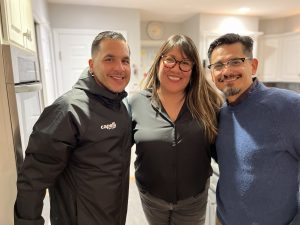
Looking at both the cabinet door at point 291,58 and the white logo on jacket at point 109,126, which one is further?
the cabinet door at point 291,58

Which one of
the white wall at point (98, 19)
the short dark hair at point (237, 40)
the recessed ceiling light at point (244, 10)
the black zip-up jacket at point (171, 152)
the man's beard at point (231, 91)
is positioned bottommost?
the black zip-up jacket at point (171, 152)

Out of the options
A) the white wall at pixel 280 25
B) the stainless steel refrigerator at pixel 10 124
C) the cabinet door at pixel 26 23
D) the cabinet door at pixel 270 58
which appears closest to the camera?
the stainless steel refrigerator at pixel 10 124

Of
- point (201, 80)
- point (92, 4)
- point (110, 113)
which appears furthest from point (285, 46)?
point (110, 113)

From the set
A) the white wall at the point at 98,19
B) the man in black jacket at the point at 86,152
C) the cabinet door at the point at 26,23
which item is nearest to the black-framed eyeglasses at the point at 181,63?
the man in black jacket at the point at 86,152

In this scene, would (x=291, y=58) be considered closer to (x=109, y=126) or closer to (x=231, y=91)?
(x=231, y=91)

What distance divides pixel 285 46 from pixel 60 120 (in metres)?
4.68

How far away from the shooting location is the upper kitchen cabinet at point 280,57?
13.7 feet

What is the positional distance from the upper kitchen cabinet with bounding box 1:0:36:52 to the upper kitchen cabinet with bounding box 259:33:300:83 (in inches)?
172

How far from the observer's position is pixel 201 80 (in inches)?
53.2

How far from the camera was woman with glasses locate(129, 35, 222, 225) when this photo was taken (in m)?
1.22

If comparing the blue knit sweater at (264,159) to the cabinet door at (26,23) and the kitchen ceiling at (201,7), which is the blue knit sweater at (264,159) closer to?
the cabinet door at (26,23)

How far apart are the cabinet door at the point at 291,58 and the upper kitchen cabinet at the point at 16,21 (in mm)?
4374

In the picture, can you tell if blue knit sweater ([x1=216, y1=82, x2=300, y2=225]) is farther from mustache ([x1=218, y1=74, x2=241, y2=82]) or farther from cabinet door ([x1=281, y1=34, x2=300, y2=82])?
cabinet door ([x1=281, y1=34, x2=300, y2=82])

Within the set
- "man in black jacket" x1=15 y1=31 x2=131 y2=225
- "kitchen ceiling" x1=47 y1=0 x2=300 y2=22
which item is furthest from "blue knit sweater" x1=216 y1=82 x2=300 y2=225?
"kitchen ceiling" x1=47 y1=0 x2=300 y2=22
